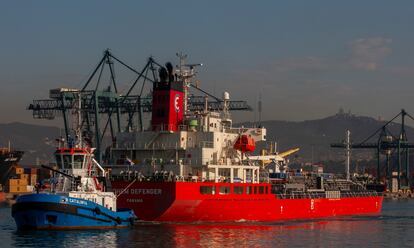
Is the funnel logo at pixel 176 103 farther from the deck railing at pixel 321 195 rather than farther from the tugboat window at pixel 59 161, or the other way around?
the deck railing at pixel 321 195

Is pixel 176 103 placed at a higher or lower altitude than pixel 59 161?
higher

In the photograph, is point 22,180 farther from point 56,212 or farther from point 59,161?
point 56,212

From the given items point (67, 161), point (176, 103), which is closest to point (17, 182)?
Result: point (176, 103)

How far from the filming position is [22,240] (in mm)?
52312

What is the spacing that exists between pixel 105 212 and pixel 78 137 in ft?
19.3

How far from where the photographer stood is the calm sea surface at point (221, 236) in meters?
51.8

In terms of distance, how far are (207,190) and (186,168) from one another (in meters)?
2.72

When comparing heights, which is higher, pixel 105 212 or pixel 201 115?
pixel 201 115

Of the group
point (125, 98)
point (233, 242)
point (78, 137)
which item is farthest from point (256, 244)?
point (125, 98)

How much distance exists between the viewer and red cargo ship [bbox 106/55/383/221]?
61500 mm

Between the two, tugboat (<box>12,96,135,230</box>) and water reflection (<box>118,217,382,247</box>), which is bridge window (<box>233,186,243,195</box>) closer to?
water reflection (<box>118,217,382,247</box>)

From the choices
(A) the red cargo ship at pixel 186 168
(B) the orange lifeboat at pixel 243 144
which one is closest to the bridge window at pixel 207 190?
(A) the red cargo ship at pixel 186 168

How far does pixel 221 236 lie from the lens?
186 feet

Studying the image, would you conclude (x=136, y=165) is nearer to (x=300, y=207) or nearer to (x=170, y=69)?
(x=170, y=69)
